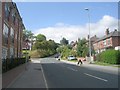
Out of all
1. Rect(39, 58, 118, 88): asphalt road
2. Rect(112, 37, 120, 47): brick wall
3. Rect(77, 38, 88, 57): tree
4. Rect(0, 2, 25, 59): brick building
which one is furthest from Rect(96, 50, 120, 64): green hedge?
Rect(77, 38, 88, 57): tree

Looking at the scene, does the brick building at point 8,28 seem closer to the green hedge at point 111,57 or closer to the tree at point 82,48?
the green hedge at point 111,57

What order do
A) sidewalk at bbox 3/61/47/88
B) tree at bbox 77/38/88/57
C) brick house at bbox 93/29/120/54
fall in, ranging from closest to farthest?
sidewalk at bbox 3/61/47/88
brick house at bbox 93/29/120/54
tree at bbox 77/38/88/57

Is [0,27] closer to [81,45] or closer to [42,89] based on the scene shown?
[42,89]

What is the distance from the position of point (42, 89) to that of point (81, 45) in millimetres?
75114

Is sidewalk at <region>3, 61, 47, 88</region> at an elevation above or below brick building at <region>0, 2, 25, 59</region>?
below

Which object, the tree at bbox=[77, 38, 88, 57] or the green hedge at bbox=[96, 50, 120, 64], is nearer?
the green hedge at bbox=[96, 50, 120, 64]

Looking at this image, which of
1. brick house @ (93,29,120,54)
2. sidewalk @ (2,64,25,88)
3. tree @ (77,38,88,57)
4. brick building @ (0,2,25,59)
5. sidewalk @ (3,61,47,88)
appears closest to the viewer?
sidewalk @ (3,61,47,88)

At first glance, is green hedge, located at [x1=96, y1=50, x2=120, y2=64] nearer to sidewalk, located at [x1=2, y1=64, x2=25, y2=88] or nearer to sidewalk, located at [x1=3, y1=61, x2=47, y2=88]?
sidewalk, located at [x1=3, y1=61, x2=47, y2=88]

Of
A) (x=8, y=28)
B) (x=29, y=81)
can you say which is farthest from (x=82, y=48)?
(x=29, y=81)

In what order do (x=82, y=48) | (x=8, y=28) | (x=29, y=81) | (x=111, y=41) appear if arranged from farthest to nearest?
(x=82, y=48), (x=111, y=41), (x=8, y=28), (x=29, y=81)

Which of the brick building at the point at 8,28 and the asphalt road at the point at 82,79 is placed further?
the brick building at the point at 8,28

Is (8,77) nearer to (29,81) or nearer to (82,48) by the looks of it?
(29,81)

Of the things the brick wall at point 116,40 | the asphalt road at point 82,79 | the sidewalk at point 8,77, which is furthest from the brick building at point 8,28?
the brick wall at point 116,40

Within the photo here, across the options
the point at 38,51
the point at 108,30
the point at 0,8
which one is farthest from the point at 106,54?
the point at 38,51
